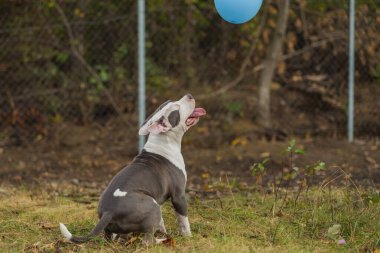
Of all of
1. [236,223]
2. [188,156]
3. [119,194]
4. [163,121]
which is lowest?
[188,156]

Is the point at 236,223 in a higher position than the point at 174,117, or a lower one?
lower

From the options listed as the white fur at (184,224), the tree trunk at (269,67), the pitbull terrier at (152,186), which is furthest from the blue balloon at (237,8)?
the tree trunk at (269,67)

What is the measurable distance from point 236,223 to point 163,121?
0.98 meters

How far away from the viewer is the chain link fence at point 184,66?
9.88 metres

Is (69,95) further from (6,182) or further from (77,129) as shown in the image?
(6,182)

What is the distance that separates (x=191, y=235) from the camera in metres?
4.85

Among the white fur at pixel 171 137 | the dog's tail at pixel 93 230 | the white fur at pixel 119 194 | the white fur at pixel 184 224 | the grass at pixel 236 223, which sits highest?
the white fur at pixel 171 137

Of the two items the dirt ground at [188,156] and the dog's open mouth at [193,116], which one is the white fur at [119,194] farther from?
the dirt ground at [188,156]

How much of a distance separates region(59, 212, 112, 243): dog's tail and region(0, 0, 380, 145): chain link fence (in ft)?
17.8

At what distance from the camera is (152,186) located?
469 cm

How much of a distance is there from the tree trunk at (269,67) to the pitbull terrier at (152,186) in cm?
506

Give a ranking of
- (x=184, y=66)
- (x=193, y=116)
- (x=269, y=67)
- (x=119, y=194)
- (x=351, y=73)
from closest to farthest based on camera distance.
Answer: (x=119, y=194) → (x=193, y=116) → (x=351, y=73) → (x=269, y=67) → (x=184, y=66)

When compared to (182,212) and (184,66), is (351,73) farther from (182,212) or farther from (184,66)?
(182,212)

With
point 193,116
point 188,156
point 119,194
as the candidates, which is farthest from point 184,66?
point 119,194
